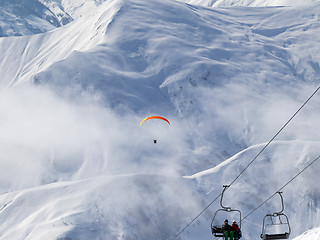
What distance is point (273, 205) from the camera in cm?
14162

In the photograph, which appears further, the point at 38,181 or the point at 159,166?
the point at 38,181

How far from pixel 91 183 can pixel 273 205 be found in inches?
1700

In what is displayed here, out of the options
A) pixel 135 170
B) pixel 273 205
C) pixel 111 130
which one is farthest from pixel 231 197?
pixel 111 130

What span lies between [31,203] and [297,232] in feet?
201

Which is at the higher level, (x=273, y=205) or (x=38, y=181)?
(x=273, y=205)

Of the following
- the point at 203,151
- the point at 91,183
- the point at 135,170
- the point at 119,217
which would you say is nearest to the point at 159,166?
the point at 135,170

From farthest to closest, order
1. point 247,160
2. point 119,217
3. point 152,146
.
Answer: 1. point 152,146
2. point 247,160
3. point 119,217

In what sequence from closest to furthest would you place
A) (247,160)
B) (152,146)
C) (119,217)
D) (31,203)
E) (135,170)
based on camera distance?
(119,217), (31,203), (247,160), (135,170), (152,146)

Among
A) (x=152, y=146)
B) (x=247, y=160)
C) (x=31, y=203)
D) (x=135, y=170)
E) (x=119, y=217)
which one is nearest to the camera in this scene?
(x=119, y=217)

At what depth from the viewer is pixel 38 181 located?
19125 cm

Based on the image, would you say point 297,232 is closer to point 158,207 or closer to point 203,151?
point 158,207

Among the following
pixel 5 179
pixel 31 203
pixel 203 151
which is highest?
pixel 31 203

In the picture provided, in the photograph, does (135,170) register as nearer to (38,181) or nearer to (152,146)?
(152,146)

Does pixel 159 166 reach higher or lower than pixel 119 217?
lower
